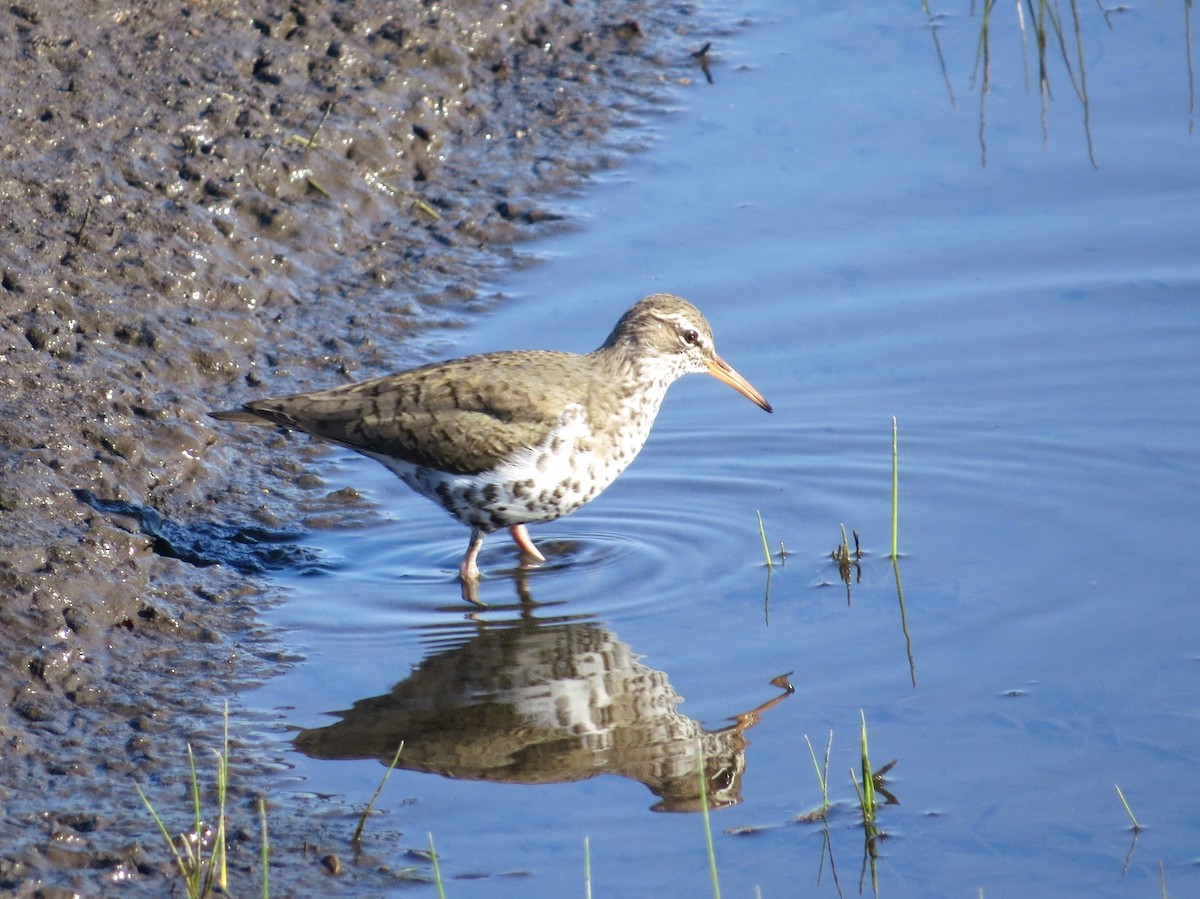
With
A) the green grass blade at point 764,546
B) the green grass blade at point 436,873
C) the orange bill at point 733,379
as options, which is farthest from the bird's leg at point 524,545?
the green grass blade at point 436,873

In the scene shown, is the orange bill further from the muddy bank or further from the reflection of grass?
the reflection of grass

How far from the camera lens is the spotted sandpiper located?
25.5 feet

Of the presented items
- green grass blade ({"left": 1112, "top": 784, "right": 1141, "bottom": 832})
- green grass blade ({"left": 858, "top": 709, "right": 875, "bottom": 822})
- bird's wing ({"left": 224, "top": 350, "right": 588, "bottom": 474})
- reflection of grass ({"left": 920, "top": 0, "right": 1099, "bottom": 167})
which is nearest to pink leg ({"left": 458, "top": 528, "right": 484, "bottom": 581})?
bird's wing ({"left": 224, "top": 350, "right": 588, "bottom": 474})

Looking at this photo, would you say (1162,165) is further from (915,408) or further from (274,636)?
(274,636)

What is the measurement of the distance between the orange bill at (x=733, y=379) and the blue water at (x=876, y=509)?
366 millimetres

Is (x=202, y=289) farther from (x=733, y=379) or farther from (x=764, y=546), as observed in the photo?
(x=764, y=546)

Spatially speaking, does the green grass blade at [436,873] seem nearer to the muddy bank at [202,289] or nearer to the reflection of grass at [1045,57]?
the muddy bank at [202,289]

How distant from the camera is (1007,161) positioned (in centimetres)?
1097

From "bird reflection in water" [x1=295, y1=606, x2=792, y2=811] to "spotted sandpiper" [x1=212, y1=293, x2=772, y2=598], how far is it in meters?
0.77

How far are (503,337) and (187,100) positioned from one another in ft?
8.08

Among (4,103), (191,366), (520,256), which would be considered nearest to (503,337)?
(520,256)

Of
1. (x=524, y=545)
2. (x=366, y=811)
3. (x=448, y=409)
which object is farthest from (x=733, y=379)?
(x=366, y=811)

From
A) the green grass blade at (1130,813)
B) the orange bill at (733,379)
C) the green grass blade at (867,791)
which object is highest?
the orange bill at (733,379)

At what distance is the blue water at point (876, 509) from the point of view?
5895mm
